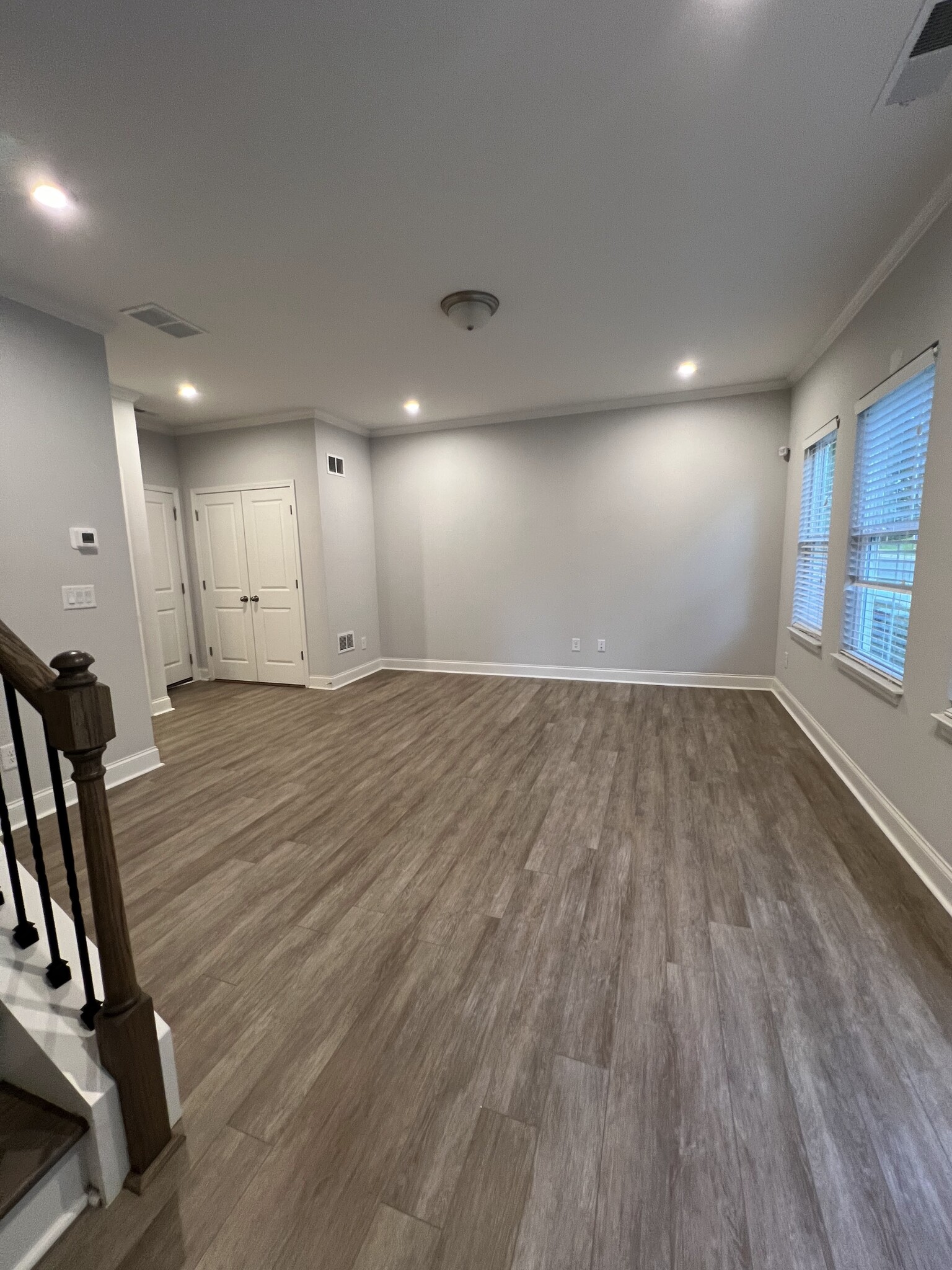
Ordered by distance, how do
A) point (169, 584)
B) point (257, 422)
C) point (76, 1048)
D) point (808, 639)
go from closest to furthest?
1. point (76, 1048)
2. point (808, 639)
3. point (257, 422)
4. point (169, 584)

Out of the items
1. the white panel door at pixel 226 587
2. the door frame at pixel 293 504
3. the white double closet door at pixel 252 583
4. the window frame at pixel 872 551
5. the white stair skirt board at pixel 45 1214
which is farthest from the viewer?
the white panel door at pixel 226 587

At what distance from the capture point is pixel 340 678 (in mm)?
5500

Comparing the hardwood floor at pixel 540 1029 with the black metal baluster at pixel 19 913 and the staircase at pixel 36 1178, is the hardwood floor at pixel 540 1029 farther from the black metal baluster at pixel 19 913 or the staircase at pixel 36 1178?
→ the black metal baluster at pixel 19 913

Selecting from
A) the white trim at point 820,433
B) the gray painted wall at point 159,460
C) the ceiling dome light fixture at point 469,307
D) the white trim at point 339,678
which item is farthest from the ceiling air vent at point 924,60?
the gray painted wall at point 159,460

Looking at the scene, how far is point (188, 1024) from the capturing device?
5.02 feet

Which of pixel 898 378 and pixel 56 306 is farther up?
pixel 56 306

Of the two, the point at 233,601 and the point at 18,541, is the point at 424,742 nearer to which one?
the point at 18,541

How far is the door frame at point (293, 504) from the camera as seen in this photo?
522 centimetres

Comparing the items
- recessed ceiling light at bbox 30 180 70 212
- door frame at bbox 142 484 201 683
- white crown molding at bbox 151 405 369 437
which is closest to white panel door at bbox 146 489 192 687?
door frame at bbox 142 484 201 683

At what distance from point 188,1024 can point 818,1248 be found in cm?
161

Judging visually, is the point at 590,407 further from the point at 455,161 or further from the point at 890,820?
the point at 890,820

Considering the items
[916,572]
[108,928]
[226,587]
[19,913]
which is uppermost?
[916,572]

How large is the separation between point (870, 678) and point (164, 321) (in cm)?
440

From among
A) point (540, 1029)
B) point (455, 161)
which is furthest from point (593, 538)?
point (540, 1029)
